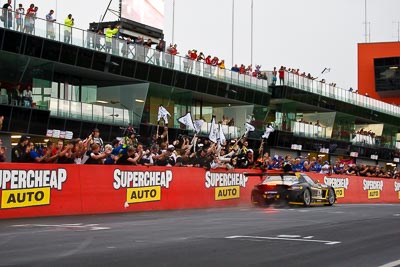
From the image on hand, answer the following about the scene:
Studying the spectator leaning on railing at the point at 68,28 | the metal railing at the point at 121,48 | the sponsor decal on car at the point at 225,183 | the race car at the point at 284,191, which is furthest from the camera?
the spectator leaning on railing at the point at 68,28

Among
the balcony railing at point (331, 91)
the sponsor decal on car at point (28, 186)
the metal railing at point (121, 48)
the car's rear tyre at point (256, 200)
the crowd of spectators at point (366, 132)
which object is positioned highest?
the balcony railing at point (331, 91)

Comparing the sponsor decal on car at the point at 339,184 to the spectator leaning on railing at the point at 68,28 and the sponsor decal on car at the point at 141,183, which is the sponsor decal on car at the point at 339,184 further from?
the spectator leaning on railing at the point at 68,28

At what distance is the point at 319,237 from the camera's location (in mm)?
11500

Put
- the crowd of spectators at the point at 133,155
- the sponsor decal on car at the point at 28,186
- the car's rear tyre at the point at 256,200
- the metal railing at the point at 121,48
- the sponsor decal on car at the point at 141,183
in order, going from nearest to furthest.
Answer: the sponsor decal on car at the point at 28,186 < the crowd of spectators at the point at 133,155 < the sponsor decal on car at the point at 141,183 < the car's rear tyre at the point at 256,200 < the metal railing at the point at 121,48

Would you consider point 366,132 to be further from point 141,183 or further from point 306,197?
point 141,183

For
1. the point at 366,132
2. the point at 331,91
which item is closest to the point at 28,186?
the point at 331,91

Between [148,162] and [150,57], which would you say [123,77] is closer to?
[150,57]

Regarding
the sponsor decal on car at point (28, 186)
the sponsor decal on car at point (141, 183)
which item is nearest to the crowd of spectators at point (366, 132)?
the sponsor decal on car at point (141, 183)

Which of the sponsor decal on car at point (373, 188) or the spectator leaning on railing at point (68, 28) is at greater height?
the spectator leaning on railing at point (68, 28)

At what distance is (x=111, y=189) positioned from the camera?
1892 centimetres

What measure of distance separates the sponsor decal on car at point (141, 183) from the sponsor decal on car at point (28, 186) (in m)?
2.43

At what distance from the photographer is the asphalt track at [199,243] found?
28.1ft

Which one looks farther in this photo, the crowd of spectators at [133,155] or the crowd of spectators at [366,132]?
the crowd of spectators at [366,132]

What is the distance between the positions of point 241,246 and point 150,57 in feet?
99.0
